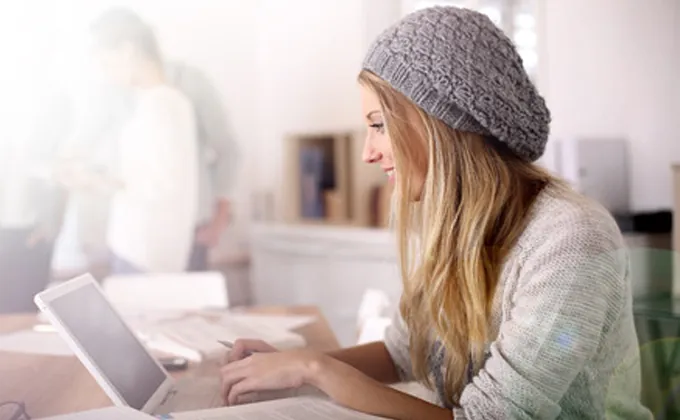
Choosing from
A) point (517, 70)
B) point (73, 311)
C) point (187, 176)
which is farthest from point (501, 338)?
point (187, 176)

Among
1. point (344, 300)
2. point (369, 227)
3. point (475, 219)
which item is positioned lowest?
point (344, 300)

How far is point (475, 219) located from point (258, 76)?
53.2 inches

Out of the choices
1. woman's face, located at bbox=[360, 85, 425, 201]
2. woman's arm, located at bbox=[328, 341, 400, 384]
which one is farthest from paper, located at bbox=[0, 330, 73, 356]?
woman's face, located at bbox=[360, 85, 425, 201]

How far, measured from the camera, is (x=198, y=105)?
6.52 ft

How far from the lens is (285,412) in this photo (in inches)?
29.3

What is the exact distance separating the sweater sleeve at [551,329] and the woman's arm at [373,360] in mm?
246

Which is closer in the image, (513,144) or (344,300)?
(513,144)

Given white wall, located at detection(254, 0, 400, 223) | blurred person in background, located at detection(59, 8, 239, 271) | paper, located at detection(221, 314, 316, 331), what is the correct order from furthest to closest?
blurred person in background, located at detection(59, 8, 239, 271) < white wall, located at detection(254, 0, 400, 223) < paper, located at detection(221, 314, 316, 331)

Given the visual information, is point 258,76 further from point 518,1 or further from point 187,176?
point 518,1

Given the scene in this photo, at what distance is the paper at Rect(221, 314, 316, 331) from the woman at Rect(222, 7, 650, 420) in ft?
1.30

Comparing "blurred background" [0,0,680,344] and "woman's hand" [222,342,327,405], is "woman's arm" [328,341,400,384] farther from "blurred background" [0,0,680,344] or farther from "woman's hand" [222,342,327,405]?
"blurred background" [0,0,680,344]

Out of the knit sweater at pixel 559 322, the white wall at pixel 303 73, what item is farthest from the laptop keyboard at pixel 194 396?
the white wall at pixel 303 73

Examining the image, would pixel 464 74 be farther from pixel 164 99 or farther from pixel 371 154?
pixel 164 99

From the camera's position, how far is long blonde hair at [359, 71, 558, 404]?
30.6 inches
